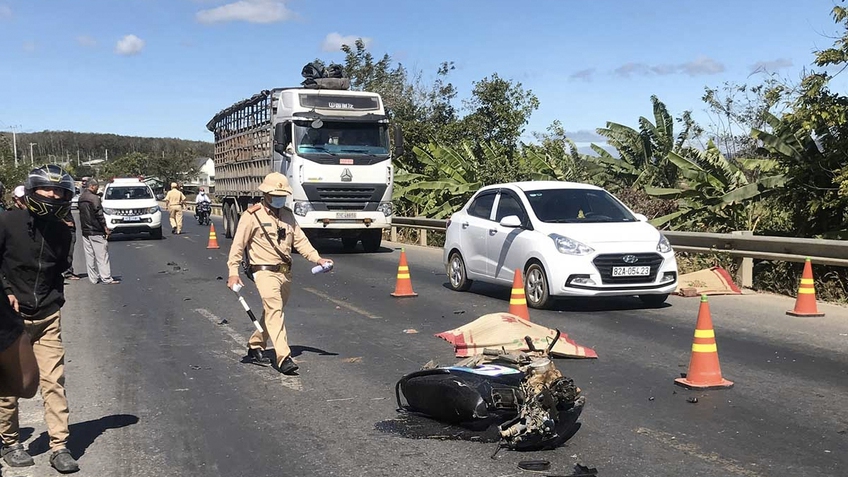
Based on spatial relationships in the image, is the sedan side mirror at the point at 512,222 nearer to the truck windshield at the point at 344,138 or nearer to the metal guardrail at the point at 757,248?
the metal guardrail at the point at 757,248

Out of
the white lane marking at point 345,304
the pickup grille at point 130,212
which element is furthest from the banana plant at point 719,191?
the pickup grille at point 130,212

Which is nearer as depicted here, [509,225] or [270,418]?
[270,418]

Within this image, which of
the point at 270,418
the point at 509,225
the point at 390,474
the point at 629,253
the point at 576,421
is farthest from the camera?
the point at 509,225

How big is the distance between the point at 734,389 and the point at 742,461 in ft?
6.49

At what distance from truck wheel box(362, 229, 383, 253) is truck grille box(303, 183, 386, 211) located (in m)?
1.36

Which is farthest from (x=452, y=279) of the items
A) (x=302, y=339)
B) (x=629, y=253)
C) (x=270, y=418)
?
(x=270, y=418)

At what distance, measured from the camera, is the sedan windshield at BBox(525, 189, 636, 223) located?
12.1 meters

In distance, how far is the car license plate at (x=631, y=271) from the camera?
36.3 feet

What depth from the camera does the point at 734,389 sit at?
709 cm

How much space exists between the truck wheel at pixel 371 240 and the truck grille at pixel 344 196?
53.5 inches

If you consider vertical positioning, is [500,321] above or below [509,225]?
below

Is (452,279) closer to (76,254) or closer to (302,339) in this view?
(302,339)

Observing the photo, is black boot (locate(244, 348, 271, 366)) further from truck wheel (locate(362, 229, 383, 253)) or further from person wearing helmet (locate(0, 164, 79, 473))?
truck wheel (locate(362, 229, 383, 253))

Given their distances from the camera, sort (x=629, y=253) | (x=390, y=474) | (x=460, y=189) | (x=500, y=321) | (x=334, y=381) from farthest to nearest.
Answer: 1. (x=460, y=189)
2. (x=629, y=253)
3. (x=500, y=321)
4. (x=334, y=381)
5. (x=390, y=474)
